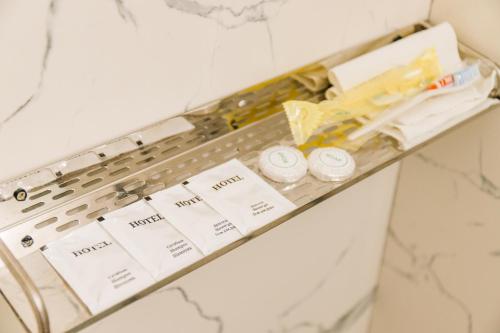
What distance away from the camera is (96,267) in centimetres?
55

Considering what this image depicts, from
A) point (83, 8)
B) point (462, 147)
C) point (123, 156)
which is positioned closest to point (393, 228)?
point (462, 147)

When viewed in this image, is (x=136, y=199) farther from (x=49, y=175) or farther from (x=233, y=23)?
(x=233, y=23)

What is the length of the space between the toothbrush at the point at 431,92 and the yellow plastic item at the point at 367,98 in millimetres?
17

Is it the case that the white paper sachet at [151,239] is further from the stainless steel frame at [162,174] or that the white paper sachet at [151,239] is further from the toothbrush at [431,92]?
the toothbrush at [431,92]

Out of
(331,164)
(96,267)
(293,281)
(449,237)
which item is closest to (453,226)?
(449,237)

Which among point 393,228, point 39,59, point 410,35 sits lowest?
point 393,228

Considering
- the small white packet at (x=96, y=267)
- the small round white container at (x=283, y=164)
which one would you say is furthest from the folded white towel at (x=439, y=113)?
the small white packet at (x=96, y=267)

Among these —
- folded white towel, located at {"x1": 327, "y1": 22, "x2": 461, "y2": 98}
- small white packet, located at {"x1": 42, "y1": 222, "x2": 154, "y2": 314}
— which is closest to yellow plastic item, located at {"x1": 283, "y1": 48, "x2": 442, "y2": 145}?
folded white towel, located at {"x1": 327, "y1": 22, "x2": 461, "y2": 98}

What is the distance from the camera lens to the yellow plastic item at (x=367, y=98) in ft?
2.36

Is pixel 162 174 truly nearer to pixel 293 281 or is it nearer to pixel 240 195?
pixel 240 195

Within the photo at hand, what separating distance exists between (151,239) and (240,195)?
111 mm

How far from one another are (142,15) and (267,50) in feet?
0.62

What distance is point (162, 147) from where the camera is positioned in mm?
685

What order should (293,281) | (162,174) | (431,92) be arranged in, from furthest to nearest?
(293,281) < (431,92) < (162,174)
